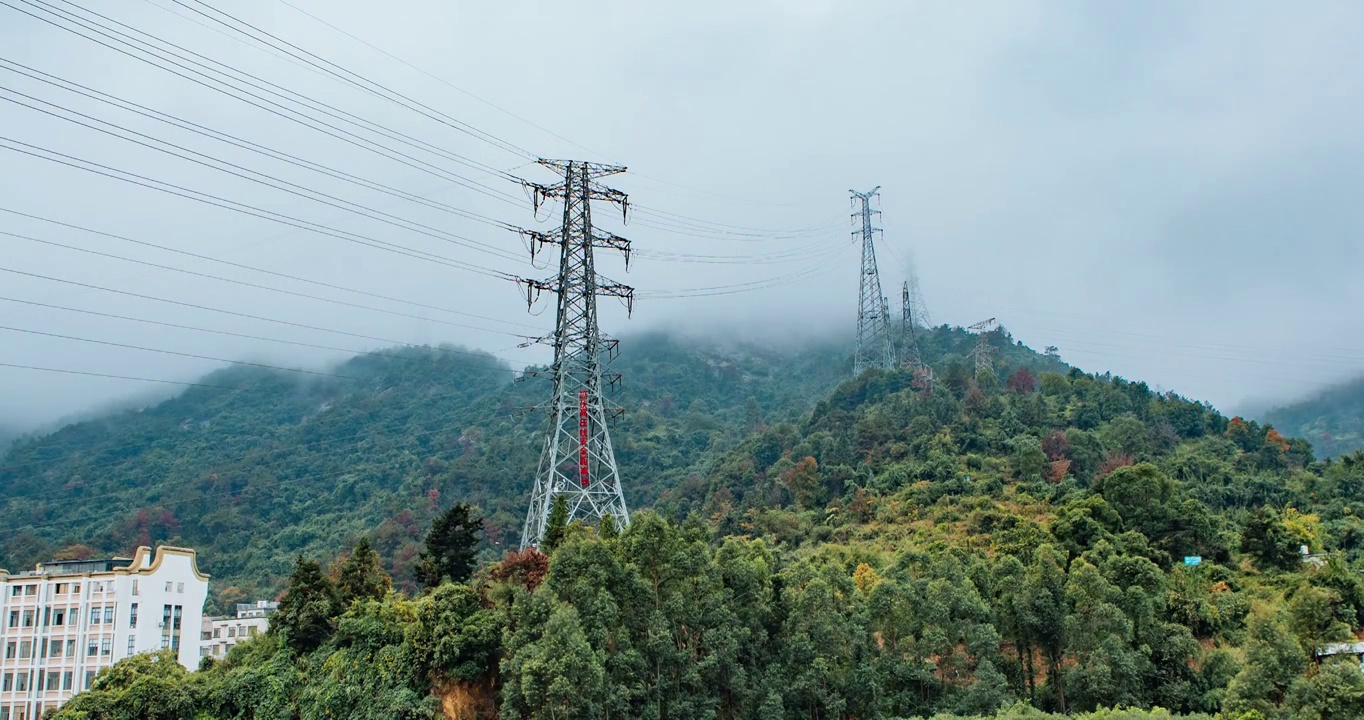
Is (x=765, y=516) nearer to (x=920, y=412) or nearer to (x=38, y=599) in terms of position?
(x=920, y=412)

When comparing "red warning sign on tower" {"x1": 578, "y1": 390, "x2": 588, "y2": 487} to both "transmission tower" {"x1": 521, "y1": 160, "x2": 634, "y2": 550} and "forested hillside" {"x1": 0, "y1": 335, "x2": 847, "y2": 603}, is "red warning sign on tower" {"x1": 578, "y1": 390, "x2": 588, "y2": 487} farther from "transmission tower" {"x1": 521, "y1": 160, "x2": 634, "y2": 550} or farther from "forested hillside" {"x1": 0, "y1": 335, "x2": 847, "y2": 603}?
"forested hillside" {"x1": 0, "y1": 335, "x2": 847, "y2": 603}

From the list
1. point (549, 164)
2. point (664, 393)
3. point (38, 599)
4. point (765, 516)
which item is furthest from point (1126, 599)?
point (664, 393)

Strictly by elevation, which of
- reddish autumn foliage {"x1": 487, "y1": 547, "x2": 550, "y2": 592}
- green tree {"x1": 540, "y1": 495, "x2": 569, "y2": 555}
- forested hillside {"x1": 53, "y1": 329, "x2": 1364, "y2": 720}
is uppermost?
green tree {"x1": 540, "y1": 495, "x2": 569, "y2": 555}

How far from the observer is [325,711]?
108ft

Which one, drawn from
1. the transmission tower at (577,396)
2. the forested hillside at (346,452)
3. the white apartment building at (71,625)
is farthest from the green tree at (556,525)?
the forested hillside at (346,452)

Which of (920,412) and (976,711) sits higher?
(920,412)

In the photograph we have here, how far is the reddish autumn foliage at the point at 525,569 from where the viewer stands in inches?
1298

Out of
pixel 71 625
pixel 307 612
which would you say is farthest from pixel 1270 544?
pixel 71 625

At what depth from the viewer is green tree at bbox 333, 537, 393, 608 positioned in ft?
120

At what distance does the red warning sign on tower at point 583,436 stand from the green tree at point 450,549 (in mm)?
4068

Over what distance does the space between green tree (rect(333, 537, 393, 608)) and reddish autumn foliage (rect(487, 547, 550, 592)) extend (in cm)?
496

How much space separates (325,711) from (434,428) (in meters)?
89.0

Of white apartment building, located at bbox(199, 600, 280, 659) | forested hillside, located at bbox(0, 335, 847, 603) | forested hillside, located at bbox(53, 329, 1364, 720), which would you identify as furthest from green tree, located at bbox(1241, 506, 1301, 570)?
white apartment building, located at bbox(199, 600, 280, 659)

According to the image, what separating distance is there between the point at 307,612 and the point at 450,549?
191 inches
